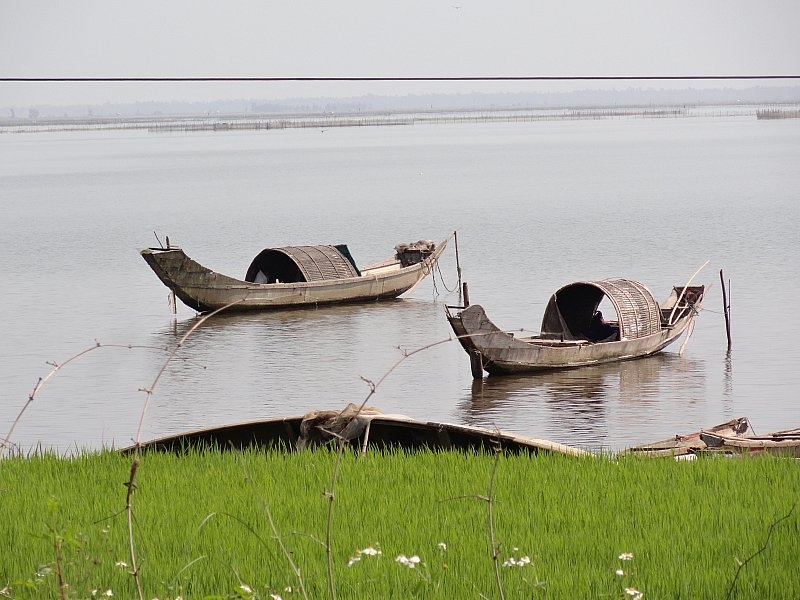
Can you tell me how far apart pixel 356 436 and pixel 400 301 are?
850 inches

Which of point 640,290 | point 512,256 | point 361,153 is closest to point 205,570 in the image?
point 640,290

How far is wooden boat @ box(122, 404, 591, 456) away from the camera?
31.1 feet

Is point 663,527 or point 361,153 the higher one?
point 361,153

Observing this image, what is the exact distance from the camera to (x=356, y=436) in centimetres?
963

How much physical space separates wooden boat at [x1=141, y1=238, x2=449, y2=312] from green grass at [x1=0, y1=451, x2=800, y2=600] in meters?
17.9

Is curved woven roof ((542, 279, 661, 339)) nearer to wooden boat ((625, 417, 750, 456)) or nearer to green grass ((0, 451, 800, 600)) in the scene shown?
wooden boat ((625, 417, 750, 456))

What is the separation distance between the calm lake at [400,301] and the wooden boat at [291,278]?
55 centimetres

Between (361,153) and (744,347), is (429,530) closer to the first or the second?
(744,347)

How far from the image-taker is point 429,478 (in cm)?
832

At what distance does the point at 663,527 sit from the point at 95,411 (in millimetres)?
13566

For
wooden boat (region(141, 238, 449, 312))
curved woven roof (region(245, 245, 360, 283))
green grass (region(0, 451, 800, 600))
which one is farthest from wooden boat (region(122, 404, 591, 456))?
curved woven roof (region(245, 245, 360, 283))

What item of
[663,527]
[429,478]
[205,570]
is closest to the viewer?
[205,570]

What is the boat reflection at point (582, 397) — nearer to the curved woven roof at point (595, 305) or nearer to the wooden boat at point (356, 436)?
the curved woven roof at point (595, 305)

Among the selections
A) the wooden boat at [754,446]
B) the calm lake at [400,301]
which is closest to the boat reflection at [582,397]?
the calm lake at [400,301]
